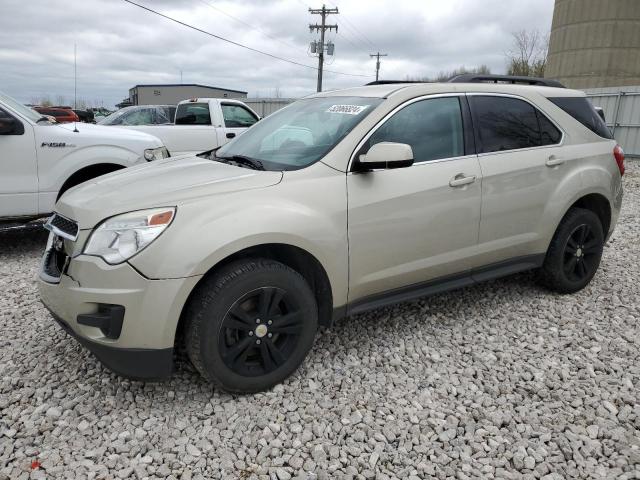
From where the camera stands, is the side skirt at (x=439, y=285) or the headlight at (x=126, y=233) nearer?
the headlight at (x=126, y=233)

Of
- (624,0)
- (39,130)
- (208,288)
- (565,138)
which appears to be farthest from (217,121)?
(624,0)

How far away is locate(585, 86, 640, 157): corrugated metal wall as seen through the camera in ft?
51.3

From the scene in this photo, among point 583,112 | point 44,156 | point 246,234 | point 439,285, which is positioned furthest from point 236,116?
point 246,234

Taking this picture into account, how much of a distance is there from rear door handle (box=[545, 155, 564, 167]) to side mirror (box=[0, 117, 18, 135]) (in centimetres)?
→ 500

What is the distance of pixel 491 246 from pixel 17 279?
422cm

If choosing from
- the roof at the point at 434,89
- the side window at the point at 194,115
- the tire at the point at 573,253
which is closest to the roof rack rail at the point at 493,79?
the roof at the point at 434,89

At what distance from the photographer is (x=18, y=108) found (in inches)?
208

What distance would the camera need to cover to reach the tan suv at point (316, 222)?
8.04 feet

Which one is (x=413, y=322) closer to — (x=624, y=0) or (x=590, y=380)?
(x=590, y=380)

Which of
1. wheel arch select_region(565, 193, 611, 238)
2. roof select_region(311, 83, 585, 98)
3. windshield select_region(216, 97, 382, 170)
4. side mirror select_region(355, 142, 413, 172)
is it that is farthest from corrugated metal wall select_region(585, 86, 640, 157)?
side mirror select_region(355, 142, 413, 172)

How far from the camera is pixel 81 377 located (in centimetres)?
297

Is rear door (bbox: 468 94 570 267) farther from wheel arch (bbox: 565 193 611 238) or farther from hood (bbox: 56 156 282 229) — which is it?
hood (bbox: 56 156 282 229)

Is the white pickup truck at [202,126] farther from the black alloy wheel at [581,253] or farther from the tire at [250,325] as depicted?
the tire at [250,325]

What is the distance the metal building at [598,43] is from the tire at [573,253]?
104ft
